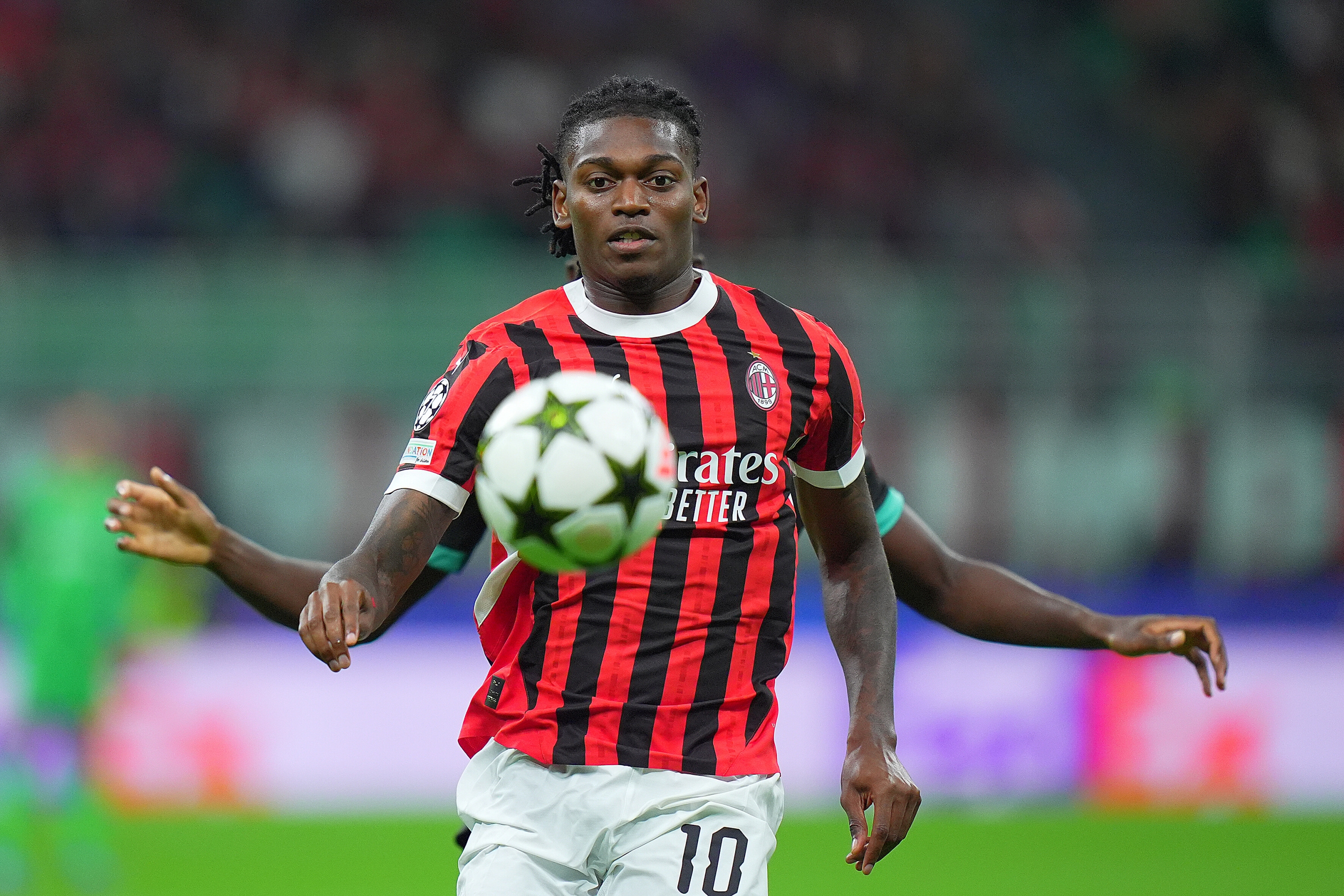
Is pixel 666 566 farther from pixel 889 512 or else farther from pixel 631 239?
pixel 889 512

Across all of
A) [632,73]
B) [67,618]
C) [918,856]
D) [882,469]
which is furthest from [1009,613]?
[632,73]

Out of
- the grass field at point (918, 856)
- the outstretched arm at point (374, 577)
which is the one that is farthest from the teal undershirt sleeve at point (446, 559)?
the grass field at point (918, 856)

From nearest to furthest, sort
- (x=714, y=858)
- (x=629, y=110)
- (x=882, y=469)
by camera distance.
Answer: (x=714, y=858) → (x=629, y=110) → (x=882, y=469)

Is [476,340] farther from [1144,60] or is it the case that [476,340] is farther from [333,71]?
[1144,60]

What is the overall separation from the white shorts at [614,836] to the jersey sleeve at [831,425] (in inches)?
25.9

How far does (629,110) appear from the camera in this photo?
3270 millimetres

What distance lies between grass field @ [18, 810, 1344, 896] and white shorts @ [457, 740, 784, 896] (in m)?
4.28

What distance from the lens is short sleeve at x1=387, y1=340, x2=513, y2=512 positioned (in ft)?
10.1

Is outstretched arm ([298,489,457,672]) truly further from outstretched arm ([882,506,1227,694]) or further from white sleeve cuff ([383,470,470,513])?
outstretched arm ([882,506,1227,694])

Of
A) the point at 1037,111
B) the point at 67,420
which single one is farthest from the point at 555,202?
the point at 1037,111

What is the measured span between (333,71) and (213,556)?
10119mm

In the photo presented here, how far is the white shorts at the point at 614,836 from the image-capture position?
3.03 m

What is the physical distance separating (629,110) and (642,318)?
0.40m

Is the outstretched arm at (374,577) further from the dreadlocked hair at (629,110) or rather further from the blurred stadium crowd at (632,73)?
the blurred stadium crowd at (632,73)
